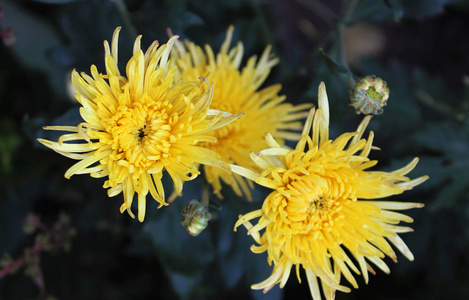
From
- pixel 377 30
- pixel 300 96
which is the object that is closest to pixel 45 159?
pixel 300 96

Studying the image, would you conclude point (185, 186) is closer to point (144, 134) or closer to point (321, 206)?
point (144, 134)

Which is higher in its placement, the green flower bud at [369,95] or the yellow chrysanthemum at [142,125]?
the green flower bud at [369,95]

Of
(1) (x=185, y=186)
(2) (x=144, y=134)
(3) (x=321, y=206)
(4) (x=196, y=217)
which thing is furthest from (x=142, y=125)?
(3) (x=321, y=206)

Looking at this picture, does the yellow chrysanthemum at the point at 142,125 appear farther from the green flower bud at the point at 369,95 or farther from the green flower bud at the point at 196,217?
the green flower bud at the point at 369,95

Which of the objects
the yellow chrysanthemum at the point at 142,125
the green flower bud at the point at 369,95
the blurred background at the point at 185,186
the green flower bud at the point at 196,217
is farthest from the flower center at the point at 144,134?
the green flower bud at the point at 369,95

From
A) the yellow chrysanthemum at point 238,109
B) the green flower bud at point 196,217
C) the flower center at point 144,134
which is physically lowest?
the green flower bud at point 196,217

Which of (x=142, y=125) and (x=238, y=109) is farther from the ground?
(x=238, y=109)

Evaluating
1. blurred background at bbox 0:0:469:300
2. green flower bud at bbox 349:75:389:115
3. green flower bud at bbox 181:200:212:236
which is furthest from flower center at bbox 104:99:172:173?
green flower bud at bbox 349:75:389:115
